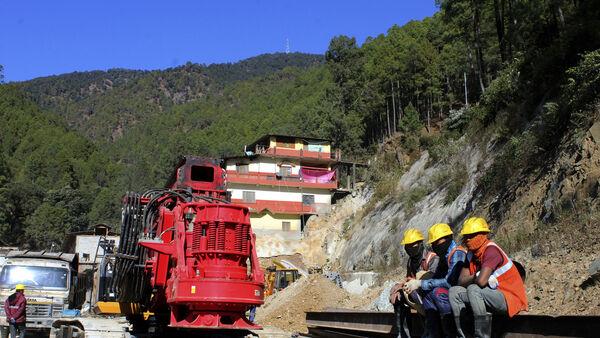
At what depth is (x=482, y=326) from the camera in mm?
6539

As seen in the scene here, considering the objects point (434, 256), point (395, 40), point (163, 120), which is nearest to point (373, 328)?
point (434, 256)

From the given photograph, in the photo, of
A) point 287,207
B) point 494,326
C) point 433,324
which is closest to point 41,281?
point 433,324

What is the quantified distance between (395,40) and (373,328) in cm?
7440

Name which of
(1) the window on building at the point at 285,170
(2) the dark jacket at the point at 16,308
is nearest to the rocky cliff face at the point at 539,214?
(2) the dark jacket at the point at 16,308

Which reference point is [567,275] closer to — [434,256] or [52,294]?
[434,256]

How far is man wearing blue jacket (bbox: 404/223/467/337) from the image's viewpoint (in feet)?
23.4

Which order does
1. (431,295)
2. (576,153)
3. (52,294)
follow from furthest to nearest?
(52,294) → (576,153) → (431,295)

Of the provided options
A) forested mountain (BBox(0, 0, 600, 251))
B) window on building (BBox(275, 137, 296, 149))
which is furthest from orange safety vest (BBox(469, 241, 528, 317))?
window on building (BBox(275, 137, 296, 149))

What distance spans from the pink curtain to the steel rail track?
41.1 metres

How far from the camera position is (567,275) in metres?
11.8

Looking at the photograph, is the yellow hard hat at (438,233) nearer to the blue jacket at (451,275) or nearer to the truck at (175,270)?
the blue jacket at (451,275)

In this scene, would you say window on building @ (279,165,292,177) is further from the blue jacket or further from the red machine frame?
the blue jacket

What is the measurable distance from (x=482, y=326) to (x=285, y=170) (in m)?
52.0

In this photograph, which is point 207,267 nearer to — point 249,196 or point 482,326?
point 482,326
